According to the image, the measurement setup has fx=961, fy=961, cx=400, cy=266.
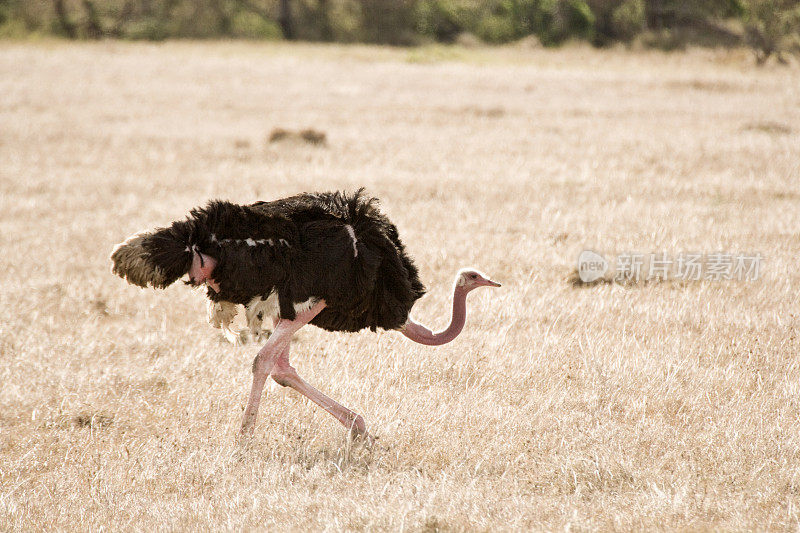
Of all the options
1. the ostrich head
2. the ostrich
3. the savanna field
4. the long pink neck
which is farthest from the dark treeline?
the ostrich

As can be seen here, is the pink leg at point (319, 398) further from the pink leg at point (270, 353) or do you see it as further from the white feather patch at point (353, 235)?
the white feather patch at point (353, 235)

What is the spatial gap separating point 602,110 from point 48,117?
10.1 m

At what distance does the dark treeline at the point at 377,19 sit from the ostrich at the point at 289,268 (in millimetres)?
34672

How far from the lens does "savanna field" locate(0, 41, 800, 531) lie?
4.12 metres

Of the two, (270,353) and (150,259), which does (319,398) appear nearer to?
(270,353)

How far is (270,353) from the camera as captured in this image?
457 centimetres

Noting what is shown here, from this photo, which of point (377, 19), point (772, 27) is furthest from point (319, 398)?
point (377, 19)

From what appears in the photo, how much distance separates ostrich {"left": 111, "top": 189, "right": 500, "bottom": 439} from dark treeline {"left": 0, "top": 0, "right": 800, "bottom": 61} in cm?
3467

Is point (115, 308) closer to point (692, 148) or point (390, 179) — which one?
point (390, 179)

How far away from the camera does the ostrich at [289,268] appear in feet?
14.2

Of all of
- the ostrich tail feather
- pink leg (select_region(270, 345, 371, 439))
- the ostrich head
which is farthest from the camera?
the ostrich head

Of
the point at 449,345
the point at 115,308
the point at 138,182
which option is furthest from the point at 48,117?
the point at 449,345

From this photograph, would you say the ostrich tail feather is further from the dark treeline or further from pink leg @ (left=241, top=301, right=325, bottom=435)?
the dark treeline

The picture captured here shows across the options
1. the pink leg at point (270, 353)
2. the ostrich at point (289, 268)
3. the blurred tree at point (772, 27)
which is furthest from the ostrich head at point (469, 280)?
the blurred tree at point (772, 27)
